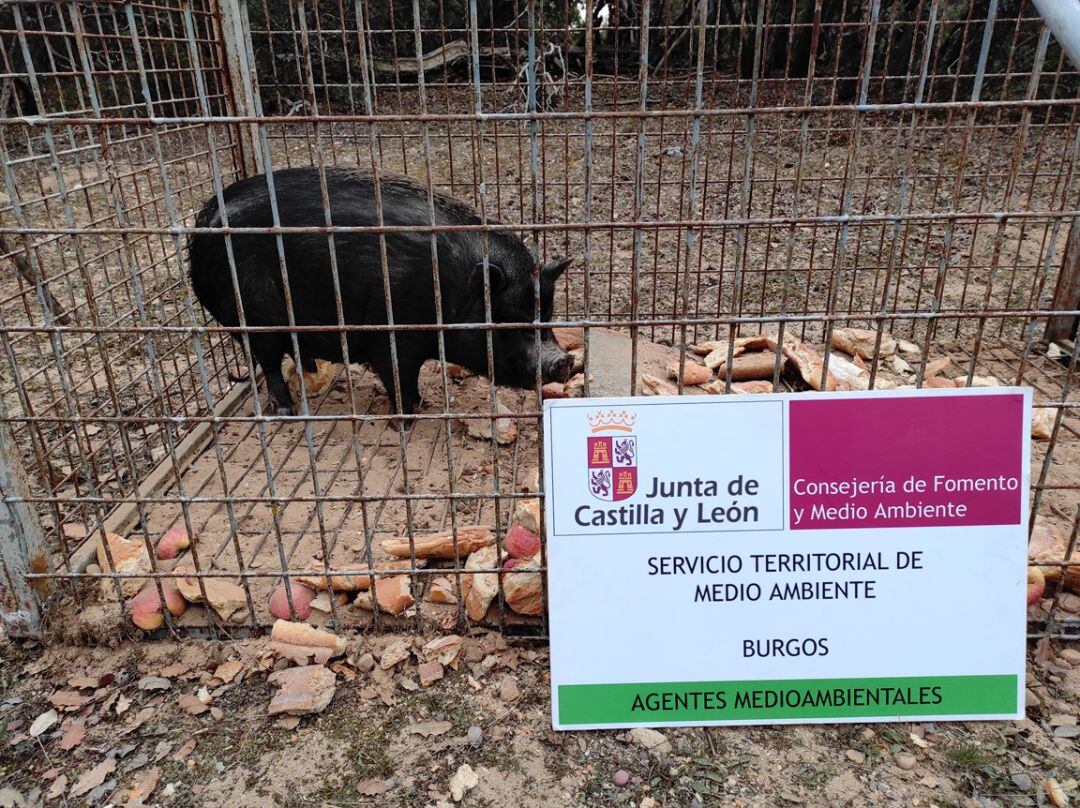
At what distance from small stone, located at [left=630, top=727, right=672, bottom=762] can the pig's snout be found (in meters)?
2.18

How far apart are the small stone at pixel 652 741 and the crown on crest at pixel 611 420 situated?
920mm

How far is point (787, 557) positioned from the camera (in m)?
2.34

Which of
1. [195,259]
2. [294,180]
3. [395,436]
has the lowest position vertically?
[395,436]

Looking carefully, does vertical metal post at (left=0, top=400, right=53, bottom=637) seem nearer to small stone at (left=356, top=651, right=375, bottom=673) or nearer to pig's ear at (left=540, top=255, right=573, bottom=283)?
small stone at (left=356, top=651, right=375, bottom=673)

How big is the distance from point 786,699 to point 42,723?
230cm

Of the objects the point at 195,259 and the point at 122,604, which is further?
the point at 195,259

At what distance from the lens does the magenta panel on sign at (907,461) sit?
2277mm

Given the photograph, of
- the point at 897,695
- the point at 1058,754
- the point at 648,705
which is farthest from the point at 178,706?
the point at 1058,754

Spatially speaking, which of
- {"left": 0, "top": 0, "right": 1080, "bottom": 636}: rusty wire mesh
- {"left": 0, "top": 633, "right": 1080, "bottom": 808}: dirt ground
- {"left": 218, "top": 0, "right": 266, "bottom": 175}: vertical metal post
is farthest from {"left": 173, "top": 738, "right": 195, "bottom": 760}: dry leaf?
{"left": 218, "top": 0, "right": 266, "bottom": 175}: vertical metal post

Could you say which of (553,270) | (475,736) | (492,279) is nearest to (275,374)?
(492,279)

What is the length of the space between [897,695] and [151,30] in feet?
30.4

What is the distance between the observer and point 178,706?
2561 mm

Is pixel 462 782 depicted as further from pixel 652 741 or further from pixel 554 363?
pixel 554 363

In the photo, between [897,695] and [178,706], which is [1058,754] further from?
[178,706]
